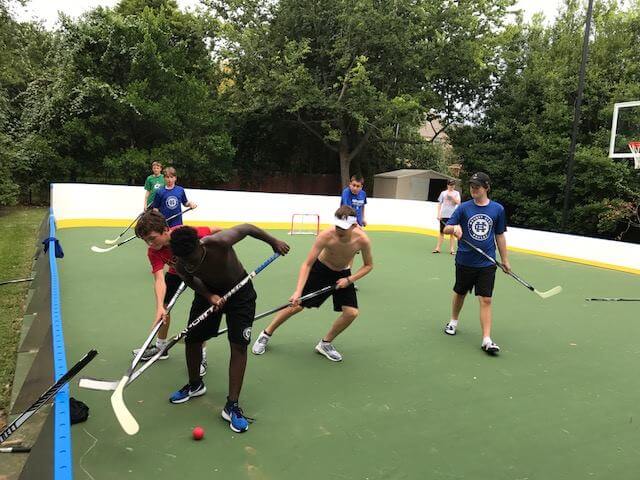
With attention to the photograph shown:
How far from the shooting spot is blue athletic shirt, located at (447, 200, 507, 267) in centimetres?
489

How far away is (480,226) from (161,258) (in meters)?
2.97

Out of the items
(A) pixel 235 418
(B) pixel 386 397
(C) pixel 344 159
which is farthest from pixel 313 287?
(C) pixel 344 159

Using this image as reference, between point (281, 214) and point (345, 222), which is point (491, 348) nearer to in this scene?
point (345, 222)

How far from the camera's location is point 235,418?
311 centimetres

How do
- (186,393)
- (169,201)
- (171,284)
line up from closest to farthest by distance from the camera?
(186,393)
(171,284)
(169,201)

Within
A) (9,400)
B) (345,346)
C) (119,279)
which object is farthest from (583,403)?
(119,279)

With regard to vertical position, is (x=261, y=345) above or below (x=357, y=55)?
below

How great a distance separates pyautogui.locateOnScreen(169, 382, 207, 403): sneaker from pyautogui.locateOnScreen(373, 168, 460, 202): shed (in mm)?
19170

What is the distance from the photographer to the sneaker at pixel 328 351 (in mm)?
4348

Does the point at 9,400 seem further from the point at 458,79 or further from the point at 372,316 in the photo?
the point at 458,79

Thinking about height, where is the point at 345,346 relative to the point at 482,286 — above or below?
below

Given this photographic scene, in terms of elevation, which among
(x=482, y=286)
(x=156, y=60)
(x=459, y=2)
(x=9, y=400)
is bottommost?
(x=9, y=400)

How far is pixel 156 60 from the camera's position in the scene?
710 inches

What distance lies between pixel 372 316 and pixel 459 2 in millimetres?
18351
